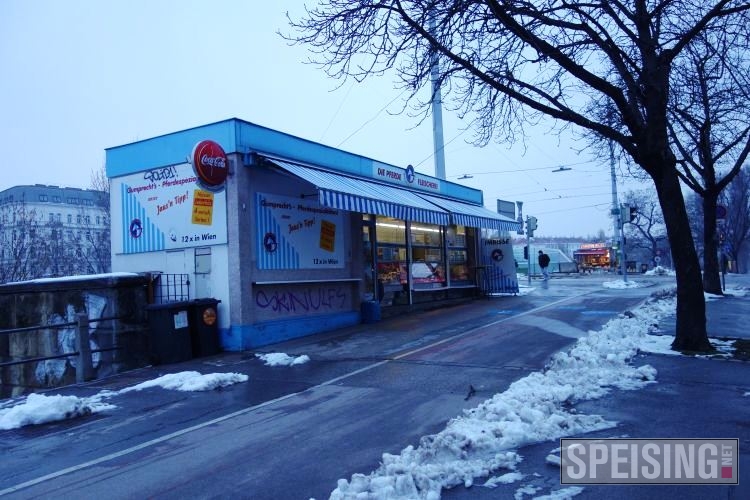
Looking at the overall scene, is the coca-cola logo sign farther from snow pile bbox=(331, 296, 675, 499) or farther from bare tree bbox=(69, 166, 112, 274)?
bare tree bbox=(69, 166, 112, 274)

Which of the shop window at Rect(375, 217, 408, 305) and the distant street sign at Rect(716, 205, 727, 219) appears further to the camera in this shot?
the distant street sign at Rect(716, 205, 727, 219)

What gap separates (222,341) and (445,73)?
23.7 ft

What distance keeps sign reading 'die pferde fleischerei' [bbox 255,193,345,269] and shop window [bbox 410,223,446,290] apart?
4.57 meters

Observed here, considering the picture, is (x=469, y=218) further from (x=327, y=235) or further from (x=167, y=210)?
(x=167, y=210)

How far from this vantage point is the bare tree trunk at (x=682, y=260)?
9.23m

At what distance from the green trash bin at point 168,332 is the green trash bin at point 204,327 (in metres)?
0.19

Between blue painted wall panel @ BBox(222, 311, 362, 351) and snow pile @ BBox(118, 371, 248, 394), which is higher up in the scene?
blue painted wall panel @ BBox(222, 311, 362, 351)

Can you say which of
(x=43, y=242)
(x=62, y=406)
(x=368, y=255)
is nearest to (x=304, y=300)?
(x=368, y=255)

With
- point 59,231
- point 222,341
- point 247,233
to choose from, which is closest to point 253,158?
point 247,233

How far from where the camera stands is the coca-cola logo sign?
1119 centimetres

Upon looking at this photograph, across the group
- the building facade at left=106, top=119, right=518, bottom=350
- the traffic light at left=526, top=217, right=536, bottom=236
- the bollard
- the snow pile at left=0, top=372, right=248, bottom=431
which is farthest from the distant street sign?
the bollard

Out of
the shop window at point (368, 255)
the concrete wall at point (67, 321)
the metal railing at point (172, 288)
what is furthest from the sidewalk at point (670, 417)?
the metal railing at point (172, 288)

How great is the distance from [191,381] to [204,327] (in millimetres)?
2957

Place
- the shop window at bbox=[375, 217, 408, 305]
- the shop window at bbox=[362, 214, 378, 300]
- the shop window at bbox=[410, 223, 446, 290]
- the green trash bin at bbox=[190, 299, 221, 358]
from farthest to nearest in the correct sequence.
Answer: the shop window at bbox=[410, 223, 446, 290], the shop window at bbox=[375, 217, 408, 305], the shop window at bbox=[362, 214, 378, 300], the green trash bin at bbox=[190, 299, 221, 358]
